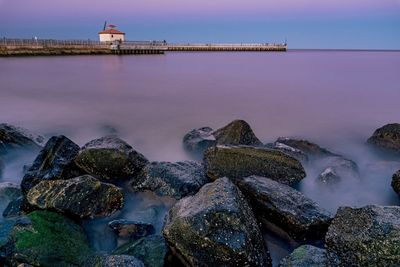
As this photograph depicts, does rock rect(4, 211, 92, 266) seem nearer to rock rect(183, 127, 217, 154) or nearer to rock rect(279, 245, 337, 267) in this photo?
rock rect(279, 245, 337, 267)

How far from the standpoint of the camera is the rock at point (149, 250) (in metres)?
3.18

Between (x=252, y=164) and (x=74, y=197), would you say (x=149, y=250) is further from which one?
(x=252, y=164)

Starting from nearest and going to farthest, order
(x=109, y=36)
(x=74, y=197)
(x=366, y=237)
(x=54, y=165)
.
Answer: (x=366, y=237), (x=74, y=197), (x=54, y=165), (x=109, y=36)

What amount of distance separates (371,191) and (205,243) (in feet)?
11.9

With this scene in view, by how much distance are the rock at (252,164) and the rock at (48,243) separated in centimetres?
194

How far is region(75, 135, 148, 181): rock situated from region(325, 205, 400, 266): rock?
3168mm

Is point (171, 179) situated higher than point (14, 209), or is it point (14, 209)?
point (171, 179)

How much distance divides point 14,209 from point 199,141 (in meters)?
3.59

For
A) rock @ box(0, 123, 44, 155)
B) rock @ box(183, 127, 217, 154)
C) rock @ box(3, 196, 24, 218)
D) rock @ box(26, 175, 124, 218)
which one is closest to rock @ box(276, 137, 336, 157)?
rock @ box(183, 127, 217, 154)

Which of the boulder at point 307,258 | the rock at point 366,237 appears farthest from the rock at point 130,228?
the rock at point 366,237

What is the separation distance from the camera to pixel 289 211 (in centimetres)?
360

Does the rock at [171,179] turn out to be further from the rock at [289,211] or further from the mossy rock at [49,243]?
the mossy rock at [49,243]

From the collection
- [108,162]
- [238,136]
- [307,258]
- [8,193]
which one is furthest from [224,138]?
[307,258]

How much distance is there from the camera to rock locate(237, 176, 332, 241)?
3.56 meters
